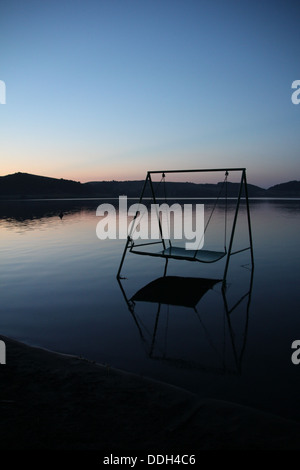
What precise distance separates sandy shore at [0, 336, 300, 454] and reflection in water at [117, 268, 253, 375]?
99cm

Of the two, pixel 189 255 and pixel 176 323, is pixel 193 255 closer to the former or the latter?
pixel 189 255

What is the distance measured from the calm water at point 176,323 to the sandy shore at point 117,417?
48 cm

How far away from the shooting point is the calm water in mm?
4922

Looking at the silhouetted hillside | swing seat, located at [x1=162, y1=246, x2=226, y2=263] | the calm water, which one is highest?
the silhouetted hillside

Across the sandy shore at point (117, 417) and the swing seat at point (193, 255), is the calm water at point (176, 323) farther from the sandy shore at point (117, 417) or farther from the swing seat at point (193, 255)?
the swing seat at point (193, 255)

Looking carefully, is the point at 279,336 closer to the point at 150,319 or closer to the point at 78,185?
the point at 150,319

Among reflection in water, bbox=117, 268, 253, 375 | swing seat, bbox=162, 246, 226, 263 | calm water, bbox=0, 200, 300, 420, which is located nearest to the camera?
calm water, bbox=0, 200, 300, 420

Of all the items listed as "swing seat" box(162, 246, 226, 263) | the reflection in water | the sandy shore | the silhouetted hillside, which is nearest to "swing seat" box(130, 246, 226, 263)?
"swing seat" box(162, 246, 226, 263)

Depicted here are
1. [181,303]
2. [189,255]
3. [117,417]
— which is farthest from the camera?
[189,255]

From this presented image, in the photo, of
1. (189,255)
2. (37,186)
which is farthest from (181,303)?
Answer: (37,186)

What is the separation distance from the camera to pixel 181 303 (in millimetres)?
8523

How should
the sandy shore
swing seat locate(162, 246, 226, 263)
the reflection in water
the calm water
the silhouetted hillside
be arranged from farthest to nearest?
the silhouetted hillside → swing seat locate(162, 246, 226, 263) → the reflection in water → the calm water → the sandy shore

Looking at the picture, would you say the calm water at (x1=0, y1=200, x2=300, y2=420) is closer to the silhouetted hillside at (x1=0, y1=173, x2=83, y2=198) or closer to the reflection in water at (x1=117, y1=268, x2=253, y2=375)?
the reflection in water at (x1=117, y1=268, x2=253, y2=375)

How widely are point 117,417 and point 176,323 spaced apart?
3505mm
